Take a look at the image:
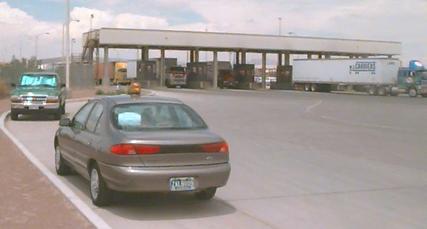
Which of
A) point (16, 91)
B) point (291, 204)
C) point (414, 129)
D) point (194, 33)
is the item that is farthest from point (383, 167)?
point (194, 33)

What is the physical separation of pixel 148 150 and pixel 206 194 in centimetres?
140

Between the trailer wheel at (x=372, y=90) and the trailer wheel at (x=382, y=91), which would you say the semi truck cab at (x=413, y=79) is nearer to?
the trailer wheel at (x=382, y=91)

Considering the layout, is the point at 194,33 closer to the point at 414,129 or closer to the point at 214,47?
the point at 214,47

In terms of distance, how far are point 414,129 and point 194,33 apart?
55379 millimetres

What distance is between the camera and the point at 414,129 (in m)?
21.1

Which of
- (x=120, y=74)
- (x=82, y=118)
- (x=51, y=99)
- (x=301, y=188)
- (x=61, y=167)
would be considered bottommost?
(x=301, y=188)

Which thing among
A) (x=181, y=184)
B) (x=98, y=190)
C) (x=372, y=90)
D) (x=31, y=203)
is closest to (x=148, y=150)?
(x=181, y=184)

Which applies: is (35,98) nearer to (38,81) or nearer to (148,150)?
(38,81)

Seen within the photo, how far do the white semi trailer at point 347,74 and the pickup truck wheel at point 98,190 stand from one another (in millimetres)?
55671

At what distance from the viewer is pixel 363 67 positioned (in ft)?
207

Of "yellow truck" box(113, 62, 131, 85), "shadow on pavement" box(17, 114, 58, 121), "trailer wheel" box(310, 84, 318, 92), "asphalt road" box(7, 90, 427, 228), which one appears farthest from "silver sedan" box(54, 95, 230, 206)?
"yellow truck" box(113, 62, 131, 85)

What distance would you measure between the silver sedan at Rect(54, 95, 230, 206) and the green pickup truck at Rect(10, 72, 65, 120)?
14.6 meters

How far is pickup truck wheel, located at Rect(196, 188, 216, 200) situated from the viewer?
27.5 ft

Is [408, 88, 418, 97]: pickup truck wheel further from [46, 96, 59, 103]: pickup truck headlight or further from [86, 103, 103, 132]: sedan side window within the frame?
[86, 103, 103, 132]: sedan side window
